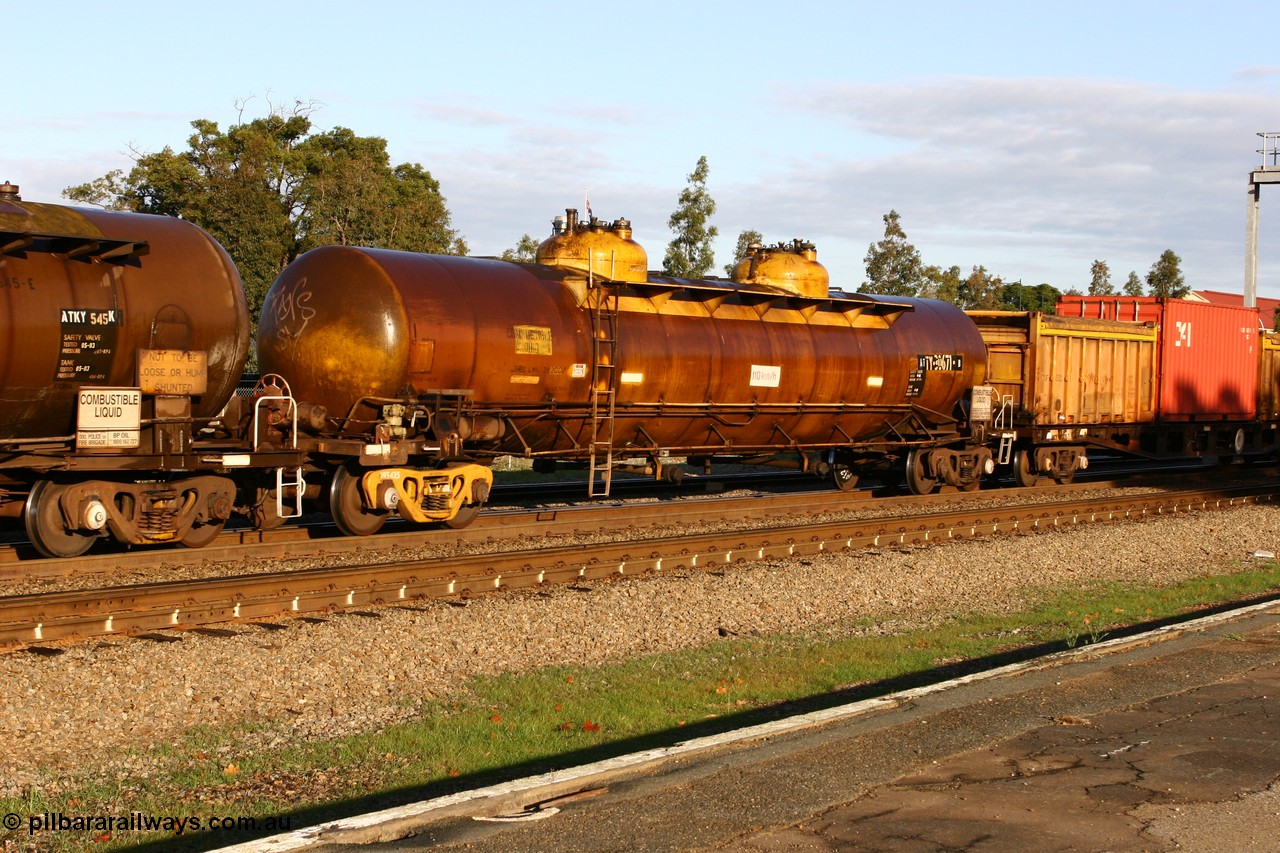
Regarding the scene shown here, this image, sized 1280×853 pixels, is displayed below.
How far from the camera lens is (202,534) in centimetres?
1312

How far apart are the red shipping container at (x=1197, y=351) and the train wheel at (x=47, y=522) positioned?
2222cm

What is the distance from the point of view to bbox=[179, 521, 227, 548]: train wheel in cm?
1303

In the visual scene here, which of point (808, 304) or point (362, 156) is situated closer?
point (808, 304)

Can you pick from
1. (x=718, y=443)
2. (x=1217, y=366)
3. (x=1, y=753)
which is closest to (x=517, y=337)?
(x=718, y=443)

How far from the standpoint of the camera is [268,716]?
26.0 ft

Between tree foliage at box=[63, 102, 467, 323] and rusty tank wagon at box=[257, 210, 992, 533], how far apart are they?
2000 cm

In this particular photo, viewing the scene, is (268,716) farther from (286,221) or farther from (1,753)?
(286,221)

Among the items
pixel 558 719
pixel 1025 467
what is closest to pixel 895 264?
pixel 1025 467

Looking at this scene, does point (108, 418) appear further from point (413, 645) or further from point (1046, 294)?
point (1046, 294)

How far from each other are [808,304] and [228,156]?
31.0m

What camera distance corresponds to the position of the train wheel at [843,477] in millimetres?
21688

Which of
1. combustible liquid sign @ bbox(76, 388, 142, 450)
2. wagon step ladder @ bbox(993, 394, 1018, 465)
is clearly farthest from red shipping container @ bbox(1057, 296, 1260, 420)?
combustible liquid sign @ bbox(76, 388, 142, 450)

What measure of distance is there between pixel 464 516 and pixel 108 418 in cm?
473

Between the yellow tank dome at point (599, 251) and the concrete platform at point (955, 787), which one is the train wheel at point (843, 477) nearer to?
the yellow tank dome at point (599, 251)
